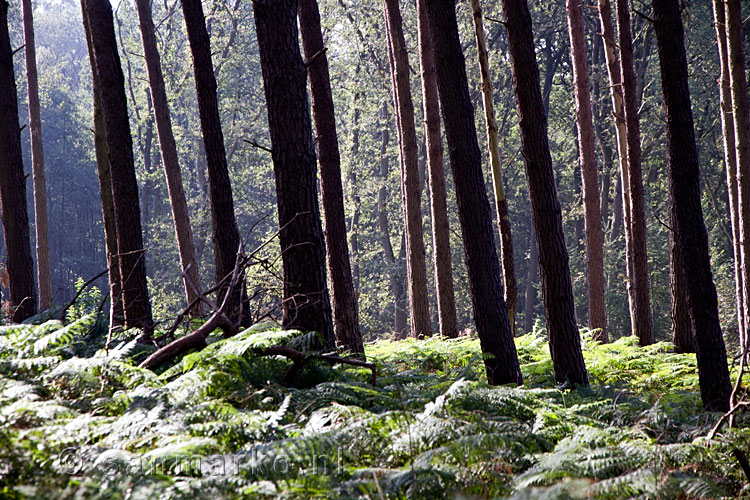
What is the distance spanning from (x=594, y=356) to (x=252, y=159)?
30.2 m

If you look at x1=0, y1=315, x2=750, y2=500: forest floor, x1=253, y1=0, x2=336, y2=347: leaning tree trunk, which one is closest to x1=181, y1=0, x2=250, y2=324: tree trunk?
x1=253, y1=0, x2=336, y2=347: leaning tree trunk

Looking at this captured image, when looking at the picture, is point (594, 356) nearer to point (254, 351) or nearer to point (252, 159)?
point (254, 351)

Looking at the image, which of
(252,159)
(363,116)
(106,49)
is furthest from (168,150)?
(252,159)

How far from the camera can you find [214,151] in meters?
9.32

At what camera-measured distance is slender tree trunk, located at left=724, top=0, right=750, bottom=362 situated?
980cm

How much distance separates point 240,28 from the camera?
37.2 meters

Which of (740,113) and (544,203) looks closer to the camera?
(544,203)

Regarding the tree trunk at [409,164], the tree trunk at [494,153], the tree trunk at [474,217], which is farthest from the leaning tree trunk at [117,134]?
the tree trunk at [409,164]

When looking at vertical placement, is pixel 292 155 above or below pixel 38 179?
below

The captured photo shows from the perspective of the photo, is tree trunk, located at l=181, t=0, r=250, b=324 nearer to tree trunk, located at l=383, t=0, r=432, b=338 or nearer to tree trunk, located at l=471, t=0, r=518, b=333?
tree trunk, located at l=471, t=0, r=518, b=333

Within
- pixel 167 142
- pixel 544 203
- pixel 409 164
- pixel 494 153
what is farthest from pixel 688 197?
pixel 167 142

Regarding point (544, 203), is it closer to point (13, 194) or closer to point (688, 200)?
point (688, 200)

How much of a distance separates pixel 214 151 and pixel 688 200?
608 centimetres

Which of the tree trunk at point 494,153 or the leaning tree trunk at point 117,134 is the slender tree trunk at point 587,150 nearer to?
the tree trunk at point 494,153
